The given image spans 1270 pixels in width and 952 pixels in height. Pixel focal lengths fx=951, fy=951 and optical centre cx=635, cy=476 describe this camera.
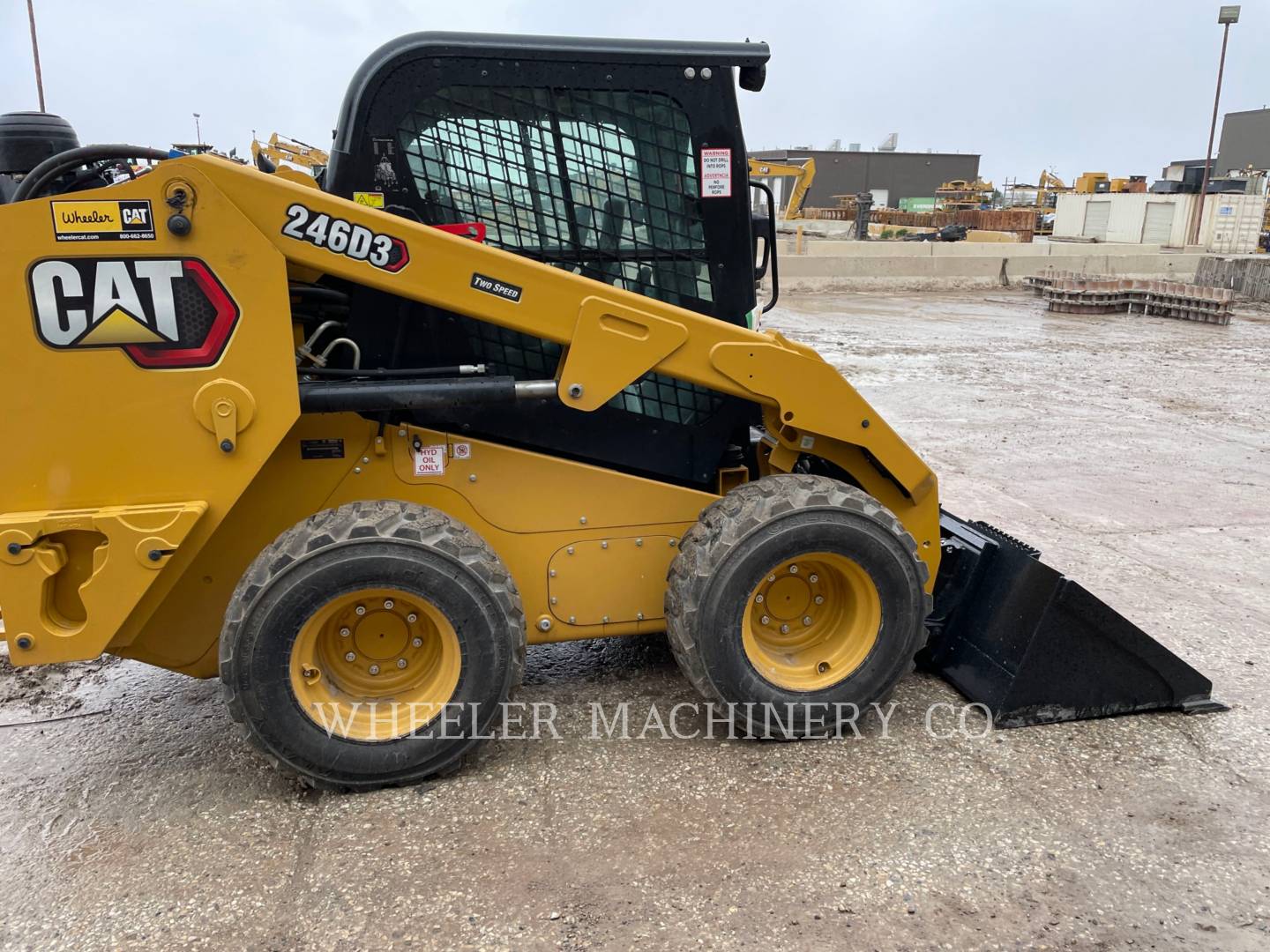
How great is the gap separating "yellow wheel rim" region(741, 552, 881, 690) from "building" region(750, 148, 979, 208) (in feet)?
211

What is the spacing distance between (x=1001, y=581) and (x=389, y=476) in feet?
7.79

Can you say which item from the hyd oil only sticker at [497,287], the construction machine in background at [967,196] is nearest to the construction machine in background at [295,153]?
the hyd oil only sticker at [497,287]

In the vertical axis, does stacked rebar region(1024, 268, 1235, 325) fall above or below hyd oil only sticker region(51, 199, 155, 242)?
below

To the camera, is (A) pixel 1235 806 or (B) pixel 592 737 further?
(B) pixel 592 737

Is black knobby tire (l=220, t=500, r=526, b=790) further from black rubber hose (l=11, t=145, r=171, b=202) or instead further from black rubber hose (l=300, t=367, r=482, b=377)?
black rubber hose (l=11, t=145, r=171, b=202)

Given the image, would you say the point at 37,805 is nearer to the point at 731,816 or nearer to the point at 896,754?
the point at 731,816

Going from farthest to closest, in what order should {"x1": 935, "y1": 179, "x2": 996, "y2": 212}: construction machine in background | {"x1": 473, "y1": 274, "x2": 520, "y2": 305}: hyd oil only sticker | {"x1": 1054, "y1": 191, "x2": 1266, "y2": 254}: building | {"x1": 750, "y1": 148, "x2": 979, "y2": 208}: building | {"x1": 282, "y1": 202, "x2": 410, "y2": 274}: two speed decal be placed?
{"x1": 750, "y1": 148, "x2": 979, "y2": 208}: building, {"x1": 935, "y1": 179, "x2": 996, "y2": 212}: construction machine in background, {"x1": 1054, "y1": 191, "x2": 1266, "y2": 254}: building, {"x1": 473, "y1": 274, "x2": 520, "y2": 305}: hyd oil only sticker, {"x1": 282, "y1": 202, "x2": 410, "y2": 274}: two speed decal

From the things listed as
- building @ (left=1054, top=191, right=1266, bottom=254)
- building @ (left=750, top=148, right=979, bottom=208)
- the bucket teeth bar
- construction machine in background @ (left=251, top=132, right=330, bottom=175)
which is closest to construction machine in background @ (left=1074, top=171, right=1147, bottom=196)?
building @ (left=1054, top=191, right=1266, bottom=254)

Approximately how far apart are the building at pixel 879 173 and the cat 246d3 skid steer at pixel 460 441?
6400cm

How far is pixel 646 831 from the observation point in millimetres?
2988

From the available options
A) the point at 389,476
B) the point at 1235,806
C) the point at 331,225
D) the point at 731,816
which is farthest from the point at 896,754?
the point at 331,225

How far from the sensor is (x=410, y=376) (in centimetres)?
327

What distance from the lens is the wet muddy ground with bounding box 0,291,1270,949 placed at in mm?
2607

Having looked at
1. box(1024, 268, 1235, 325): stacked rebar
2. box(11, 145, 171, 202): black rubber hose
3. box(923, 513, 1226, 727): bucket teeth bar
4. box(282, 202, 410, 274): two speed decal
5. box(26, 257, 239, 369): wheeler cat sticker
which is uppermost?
box(11, 145, 171, 202): black rubber hose
